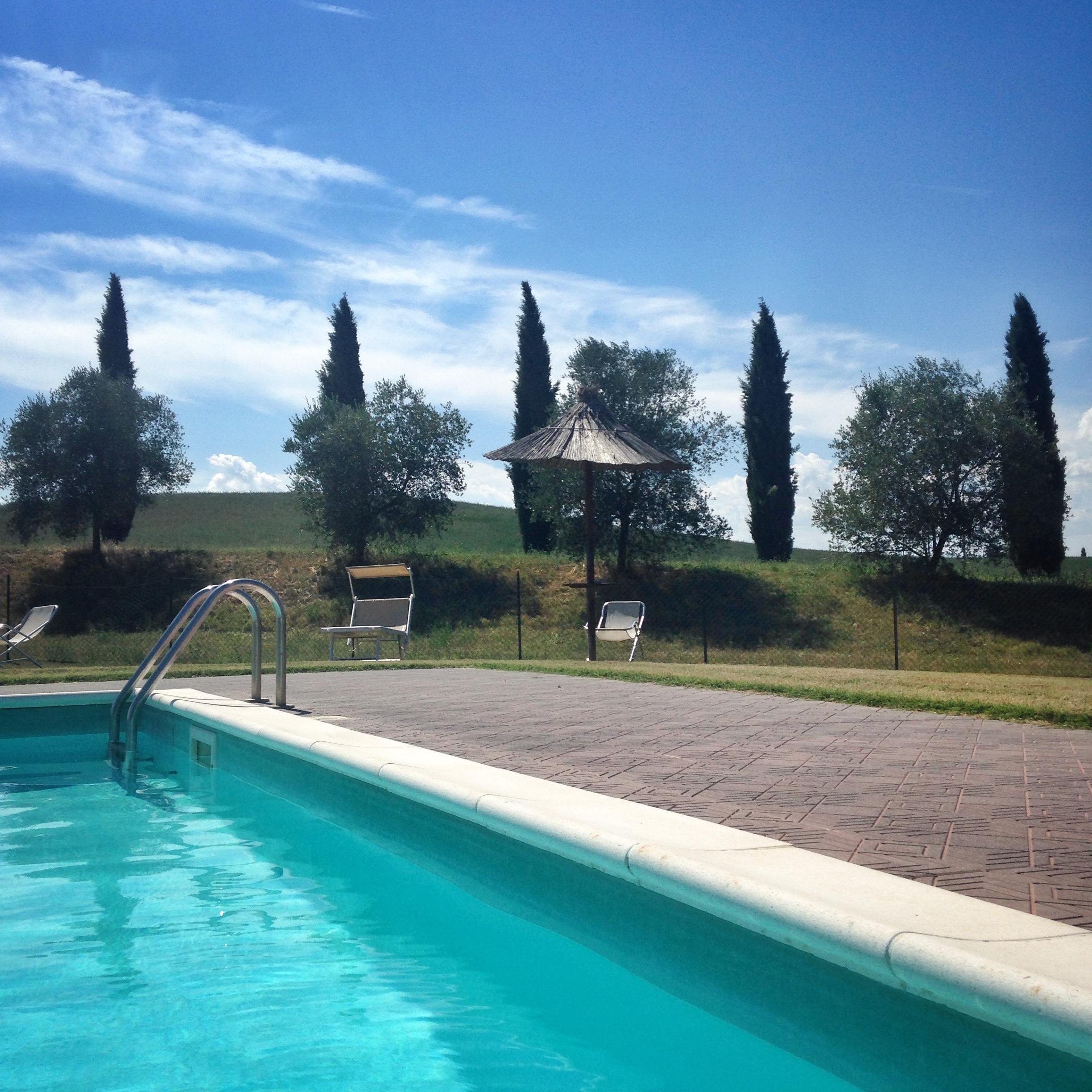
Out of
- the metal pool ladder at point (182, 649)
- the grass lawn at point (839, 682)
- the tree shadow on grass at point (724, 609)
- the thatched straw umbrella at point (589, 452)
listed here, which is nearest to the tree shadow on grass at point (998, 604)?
the tree shadow on grass at point (724, 609)

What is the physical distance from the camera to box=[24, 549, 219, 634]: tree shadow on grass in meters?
18.7

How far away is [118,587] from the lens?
1894 cm

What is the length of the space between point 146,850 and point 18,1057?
7.12 feet

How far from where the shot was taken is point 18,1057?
233cm

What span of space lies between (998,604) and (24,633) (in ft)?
64.2

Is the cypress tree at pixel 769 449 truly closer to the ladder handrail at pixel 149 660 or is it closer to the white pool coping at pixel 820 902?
the ladder handrail at pixel 149 660

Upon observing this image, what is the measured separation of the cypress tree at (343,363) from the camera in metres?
29.9

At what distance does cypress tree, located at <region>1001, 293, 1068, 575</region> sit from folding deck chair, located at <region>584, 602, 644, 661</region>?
12.1 metres

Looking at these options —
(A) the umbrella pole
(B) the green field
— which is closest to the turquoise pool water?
(A) the umbrella pole

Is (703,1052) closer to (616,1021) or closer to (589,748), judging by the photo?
(616,1021)

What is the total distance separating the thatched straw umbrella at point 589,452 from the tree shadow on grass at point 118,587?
7.48m

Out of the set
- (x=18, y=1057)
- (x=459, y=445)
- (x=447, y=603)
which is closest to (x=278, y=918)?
(x=18, y=1057)

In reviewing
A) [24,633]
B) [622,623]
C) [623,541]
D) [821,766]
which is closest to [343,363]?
[623,541]

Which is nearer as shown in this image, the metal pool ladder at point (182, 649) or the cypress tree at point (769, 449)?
the metal pool ladder at point (182, 649)
